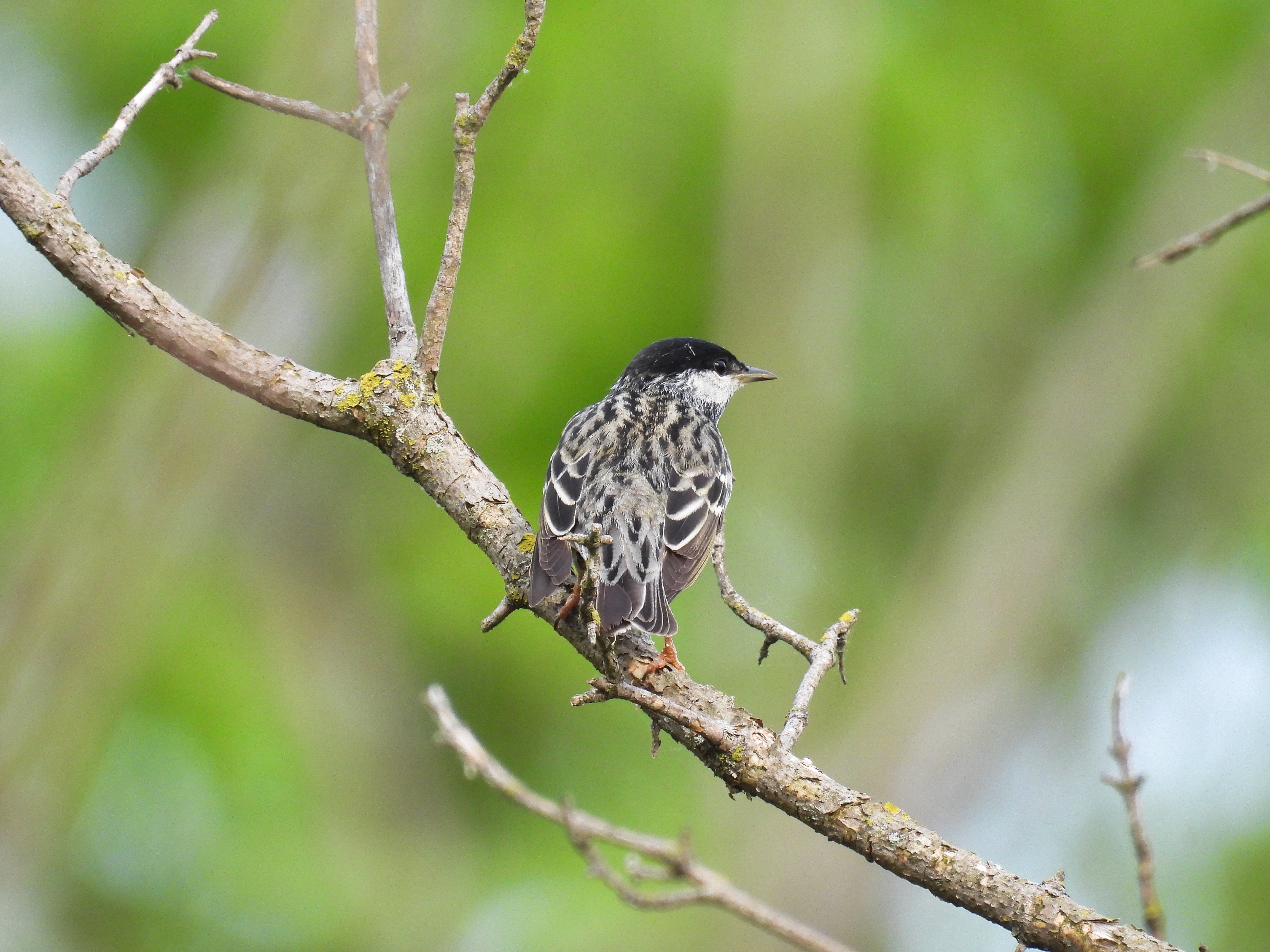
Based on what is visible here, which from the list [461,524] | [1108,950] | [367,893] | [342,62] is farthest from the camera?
[367,893]

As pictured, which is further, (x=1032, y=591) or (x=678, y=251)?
(x=678, y=251)

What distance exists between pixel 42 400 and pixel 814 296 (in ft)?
30.3

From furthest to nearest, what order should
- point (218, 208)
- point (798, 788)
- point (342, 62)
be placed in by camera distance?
1. point (218, 208)
2. point (342, 62)
3. point (798, 788)

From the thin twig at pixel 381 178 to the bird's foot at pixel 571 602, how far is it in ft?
3.31

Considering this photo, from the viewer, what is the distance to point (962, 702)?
12430 mm

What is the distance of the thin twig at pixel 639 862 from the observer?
2758mm

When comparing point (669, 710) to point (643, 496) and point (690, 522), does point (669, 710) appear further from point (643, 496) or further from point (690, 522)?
point (643, 496)

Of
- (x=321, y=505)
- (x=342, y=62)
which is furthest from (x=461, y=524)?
(x=321, y=505)

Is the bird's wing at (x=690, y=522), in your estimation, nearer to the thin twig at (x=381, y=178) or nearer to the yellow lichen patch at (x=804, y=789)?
the thin twig at (x=381, y=178)

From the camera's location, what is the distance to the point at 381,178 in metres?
3.60

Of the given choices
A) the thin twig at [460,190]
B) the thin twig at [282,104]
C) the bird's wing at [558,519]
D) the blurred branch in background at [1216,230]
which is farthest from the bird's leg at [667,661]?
the thin twig at [282,104]

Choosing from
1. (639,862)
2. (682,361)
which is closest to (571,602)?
(639,862)

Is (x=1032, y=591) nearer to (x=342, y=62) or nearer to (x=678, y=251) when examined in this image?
(x=678, y=251)

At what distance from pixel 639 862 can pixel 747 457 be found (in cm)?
919
